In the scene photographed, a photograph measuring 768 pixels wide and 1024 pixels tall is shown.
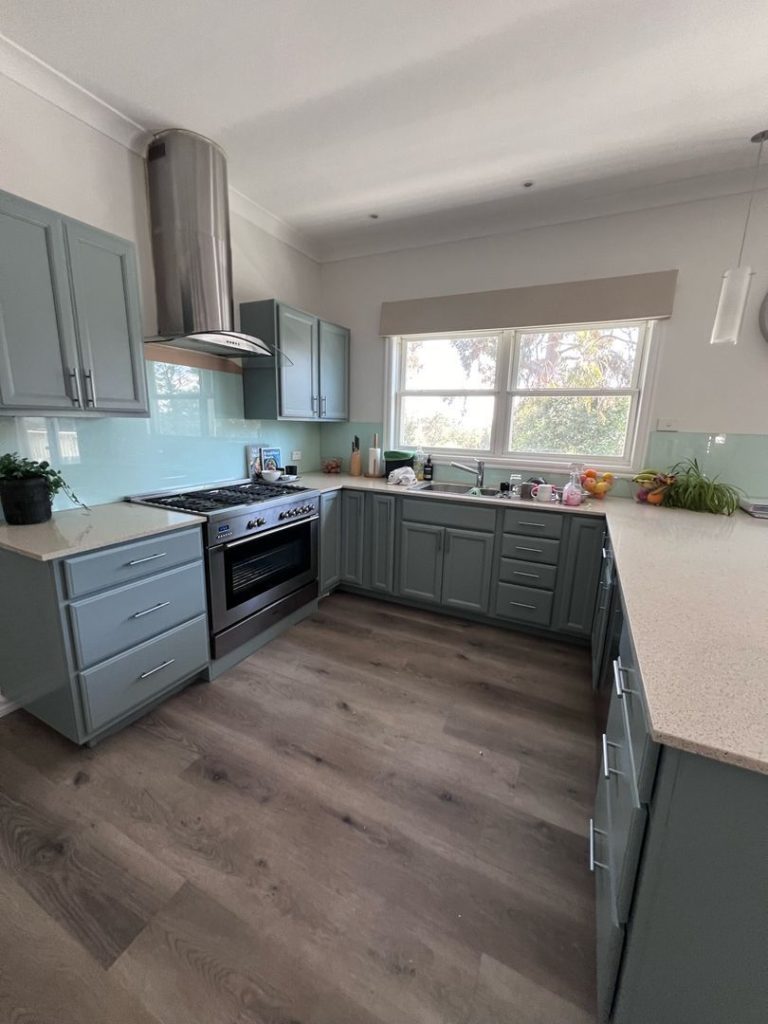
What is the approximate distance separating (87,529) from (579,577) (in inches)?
102

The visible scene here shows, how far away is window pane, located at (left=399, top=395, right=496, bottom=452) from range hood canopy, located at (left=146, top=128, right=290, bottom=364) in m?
1.58

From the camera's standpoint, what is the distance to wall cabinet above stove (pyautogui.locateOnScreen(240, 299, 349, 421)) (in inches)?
108

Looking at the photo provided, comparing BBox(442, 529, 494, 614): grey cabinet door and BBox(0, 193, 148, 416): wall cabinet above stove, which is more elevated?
BBox(0, 193, 148, 416): wall cabinet above stove

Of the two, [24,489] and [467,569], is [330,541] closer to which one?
[467,569]

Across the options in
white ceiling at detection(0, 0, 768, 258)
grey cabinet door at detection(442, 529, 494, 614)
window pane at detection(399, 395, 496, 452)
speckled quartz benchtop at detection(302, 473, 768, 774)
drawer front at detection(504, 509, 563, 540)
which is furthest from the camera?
window pane at detection(399, 395, 496, 452)

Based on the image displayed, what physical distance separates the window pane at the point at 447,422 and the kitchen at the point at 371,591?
1.7 inches

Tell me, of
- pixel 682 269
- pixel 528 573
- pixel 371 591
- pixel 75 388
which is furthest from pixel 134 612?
pixel 682 269

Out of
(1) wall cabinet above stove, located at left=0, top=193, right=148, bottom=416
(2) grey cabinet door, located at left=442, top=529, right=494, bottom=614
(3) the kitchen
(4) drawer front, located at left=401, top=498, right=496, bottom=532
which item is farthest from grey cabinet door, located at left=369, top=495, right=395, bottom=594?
(1) wall cabinet above stove, located at left=0, top=193, right=148, bottom=416

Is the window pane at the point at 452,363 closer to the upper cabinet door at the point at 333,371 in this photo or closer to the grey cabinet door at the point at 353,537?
the upper cabinet door at the point at 333,371

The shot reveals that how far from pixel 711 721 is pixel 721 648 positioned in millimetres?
335

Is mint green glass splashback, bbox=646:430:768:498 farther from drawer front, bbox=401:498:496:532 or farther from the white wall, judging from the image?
drawer front, bbox=401:498:496:532

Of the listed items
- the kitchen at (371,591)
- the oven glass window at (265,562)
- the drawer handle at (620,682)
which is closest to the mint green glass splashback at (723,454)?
the kitchen at (371,591)

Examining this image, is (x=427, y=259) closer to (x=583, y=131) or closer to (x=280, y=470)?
(x=583, y=131)

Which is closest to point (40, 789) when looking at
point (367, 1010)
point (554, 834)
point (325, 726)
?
point (325, 726)
